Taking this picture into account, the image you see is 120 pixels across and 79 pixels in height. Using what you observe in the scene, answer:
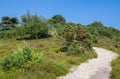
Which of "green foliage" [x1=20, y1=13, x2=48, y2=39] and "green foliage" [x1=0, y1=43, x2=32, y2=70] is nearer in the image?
"green foliage" [x1=0, y1=43, x2=32, y2=70]

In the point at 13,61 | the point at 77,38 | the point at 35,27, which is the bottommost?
the point at 13,61

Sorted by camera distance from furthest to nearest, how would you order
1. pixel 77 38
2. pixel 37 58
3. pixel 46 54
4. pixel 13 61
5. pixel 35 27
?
pixel 35 27, pixel 77 38, pixel 46 54, pixel 37 58, pixel 13 61

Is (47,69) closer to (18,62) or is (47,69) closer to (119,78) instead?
(18,62)

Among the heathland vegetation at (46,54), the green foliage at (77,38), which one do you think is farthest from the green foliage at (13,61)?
the green foliage at (77,38)

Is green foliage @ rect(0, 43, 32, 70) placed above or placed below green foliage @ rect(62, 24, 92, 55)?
below

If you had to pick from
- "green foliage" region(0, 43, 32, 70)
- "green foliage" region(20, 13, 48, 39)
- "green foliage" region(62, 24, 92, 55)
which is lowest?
"green foliage" region(0, 43, 32, 70)

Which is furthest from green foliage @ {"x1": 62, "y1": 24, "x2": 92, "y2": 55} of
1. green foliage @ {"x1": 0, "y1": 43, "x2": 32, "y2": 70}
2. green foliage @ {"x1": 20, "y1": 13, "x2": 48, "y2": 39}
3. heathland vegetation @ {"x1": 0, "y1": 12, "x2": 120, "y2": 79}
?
green foliage @ {"x1": 20, "y1": 13, "x2": 48, "y2": 39}

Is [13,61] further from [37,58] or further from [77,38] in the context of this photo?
[77,38]

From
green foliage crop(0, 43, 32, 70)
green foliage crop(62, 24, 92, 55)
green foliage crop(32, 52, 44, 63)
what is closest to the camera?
green foliage crop(0, 43, 32, 70)

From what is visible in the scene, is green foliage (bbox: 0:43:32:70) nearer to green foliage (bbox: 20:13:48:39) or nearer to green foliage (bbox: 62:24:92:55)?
green foliage (bbox: 62:24:92:55)

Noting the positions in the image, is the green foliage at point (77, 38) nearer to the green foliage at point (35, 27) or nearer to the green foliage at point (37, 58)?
the green foliage at point (37, 58)

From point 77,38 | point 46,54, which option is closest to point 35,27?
point 77,38

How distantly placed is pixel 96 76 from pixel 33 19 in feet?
213

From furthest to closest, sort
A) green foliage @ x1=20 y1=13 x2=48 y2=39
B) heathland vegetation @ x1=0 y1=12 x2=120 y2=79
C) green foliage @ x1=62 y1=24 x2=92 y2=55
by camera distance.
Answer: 1. green foliage @ x1=20 y1=13 x2=48 y2=39
2. green foliage @ x1=62 y1=24 x2=92 y2=55
3. heathland vegetation @ x1=0 y1=12 x2=120 y2=79
